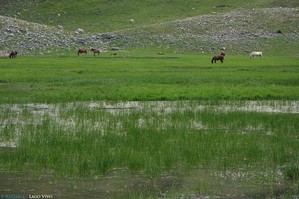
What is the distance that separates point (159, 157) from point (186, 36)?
190 ft

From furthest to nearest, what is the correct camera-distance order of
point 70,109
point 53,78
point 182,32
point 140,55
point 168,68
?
point 182,32 → point 140,55 → point 168,68 → point 53,78 → point 70,109

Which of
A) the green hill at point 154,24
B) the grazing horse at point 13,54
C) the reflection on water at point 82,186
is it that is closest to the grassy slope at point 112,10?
the green hill at point 154,24

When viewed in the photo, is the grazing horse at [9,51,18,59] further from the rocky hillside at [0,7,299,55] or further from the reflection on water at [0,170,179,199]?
the reflection on water at [0,170,179,199]

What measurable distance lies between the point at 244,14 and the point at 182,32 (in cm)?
1292

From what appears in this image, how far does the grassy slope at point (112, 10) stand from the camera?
89.9 m

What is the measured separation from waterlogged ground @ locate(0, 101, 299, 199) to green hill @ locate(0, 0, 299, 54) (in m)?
42.9

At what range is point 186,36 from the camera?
72.9 m

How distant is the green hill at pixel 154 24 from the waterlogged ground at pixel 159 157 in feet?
141

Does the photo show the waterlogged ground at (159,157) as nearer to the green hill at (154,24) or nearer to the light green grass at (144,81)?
the light green grass at (144,81)

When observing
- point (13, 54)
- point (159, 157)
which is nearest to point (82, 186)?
point (159, 157)

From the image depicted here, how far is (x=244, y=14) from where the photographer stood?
83.4 m

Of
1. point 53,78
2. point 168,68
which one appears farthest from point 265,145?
point 168,68

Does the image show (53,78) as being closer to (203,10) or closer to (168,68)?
(168,68)

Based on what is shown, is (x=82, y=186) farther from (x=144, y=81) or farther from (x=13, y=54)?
(x=13, y=54)
